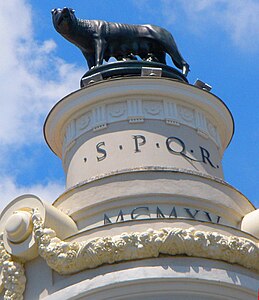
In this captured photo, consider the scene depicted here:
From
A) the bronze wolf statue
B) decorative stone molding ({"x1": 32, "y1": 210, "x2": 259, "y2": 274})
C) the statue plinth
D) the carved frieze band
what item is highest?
the bronze wolf statue

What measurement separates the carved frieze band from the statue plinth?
1.02 meters

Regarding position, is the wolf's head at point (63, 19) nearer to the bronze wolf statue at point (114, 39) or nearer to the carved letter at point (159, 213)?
the bronze wolf statue at point (114, 39)

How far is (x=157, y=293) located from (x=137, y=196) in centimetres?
305

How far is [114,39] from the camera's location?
30391 millimetres

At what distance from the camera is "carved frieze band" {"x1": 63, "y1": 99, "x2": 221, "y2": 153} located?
2752 cm

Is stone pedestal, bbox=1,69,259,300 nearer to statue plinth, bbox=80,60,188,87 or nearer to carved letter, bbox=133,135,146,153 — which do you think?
carved letter, bbox=133,135,146,153

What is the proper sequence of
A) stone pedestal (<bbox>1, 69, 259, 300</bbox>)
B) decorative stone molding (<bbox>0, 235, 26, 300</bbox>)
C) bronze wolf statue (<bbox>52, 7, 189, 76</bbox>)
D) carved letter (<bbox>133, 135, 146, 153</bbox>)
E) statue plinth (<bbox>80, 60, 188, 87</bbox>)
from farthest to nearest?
bronze wolf statue (<bbox>52, 7, 189, 76</bbox>) → statue plinth (<bbox>80, 60, 188, 87</bbox>) → carved letter (<bbox>133, 135, 146, 153</bbox>) → decorative stone molding (<bbox>0, 235, 26, 300</bbox>) → stone pedestal (<bbox>1, 69, 259, 300</bbox>)

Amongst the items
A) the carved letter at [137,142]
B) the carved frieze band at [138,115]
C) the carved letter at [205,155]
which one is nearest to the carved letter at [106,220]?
the carved letter at [137,142]

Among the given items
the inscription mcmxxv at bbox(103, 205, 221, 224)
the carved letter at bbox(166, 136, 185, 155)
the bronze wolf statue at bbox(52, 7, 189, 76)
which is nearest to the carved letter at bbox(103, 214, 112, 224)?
the inscription mcmxxv at bbox(103, 205, 221, 224)

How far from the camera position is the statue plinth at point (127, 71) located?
2859 cm

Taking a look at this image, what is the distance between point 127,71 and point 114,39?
197cm

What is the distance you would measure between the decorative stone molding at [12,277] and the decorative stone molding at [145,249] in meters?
0.89

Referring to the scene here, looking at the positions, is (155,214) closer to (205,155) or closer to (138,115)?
(205,155)

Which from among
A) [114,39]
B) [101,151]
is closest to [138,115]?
[101,151]
